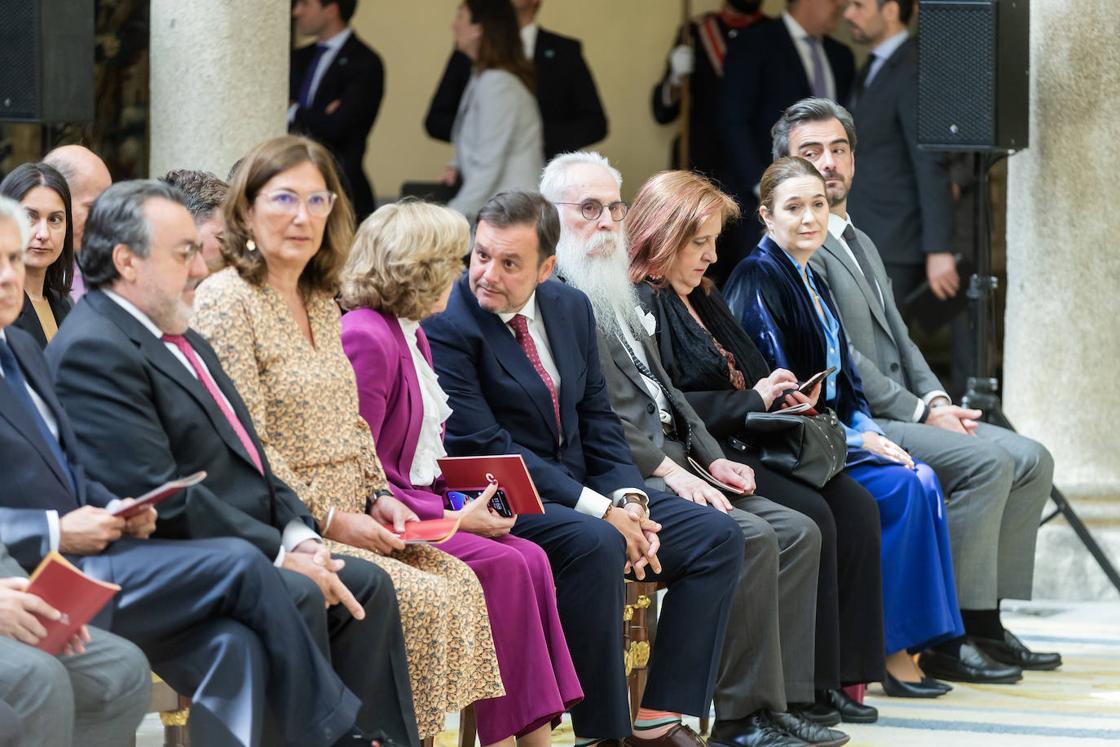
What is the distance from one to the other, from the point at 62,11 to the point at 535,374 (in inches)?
119

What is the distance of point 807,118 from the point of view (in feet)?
24.9

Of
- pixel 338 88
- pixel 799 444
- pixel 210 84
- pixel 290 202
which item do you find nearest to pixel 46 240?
pixel 290 202

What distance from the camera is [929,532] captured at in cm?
692

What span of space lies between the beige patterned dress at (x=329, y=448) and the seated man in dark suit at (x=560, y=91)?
5.58 m

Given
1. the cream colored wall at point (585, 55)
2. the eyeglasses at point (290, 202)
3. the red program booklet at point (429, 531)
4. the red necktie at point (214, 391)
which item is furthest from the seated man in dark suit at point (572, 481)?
the cream colored wall at point (585, 55)

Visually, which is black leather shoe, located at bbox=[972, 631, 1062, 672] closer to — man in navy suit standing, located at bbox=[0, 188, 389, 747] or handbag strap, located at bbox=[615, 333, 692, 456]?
handbag strap, located at bbox=[615, 333, 692, 456]

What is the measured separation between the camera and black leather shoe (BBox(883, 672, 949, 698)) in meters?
6.98

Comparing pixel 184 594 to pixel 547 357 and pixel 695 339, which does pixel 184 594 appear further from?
pixel 695 339

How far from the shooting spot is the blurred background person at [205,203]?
224 inches

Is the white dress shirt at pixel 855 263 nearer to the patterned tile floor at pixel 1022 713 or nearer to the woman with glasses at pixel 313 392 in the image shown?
the patterned tile floor at pixel 1022 713

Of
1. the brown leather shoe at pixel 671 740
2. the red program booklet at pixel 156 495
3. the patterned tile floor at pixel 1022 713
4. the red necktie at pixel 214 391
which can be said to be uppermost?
the red necktie at pixel 214 391

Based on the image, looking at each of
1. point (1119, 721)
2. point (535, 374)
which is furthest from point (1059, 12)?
point (535, 374)

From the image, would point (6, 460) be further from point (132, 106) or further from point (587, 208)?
point (132, 106)

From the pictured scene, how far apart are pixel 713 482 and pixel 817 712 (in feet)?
2.67
